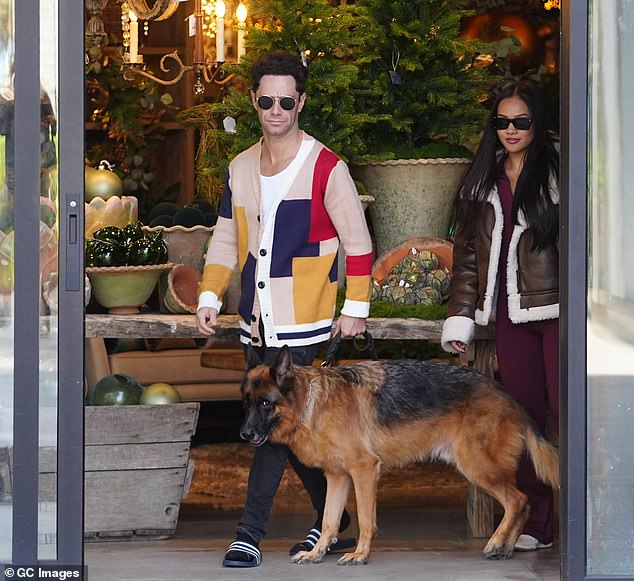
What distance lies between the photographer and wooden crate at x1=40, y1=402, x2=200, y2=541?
502 centimetres

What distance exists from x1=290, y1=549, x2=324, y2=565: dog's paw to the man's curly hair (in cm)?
165

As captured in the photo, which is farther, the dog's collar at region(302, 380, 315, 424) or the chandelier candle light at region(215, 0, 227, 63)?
the chandelier candle light at region(215, 0, 227, 63)

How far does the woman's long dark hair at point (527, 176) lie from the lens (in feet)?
15.4

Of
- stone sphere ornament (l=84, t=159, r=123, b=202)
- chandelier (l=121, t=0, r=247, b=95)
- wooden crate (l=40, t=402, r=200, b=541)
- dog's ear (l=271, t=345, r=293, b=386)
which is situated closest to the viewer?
dog's ear (l=271, t=345, r=293, b=386)

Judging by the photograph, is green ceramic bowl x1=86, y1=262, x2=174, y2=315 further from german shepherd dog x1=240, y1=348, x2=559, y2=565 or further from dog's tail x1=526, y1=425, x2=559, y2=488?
dog's tail x1=526, y1=425, x2=559, y2=488

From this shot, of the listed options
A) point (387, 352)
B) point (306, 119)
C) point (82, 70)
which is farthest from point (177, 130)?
point (82, 70)

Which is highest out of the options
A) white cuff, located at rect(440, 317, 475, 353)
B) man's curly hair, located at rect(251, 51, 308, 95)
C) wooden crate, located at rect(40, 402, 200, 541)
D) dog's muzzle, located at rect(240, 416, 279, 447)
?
man's curly hair, located at rect(251, 51, 308, 95)

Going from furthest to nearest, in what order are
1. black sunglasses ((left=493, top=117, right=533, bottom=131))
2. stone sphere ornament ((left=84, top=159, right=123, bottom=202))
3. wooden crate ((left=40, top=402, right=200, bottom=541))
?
stone sphere ornament ((left=84, top=159, right=123, bottom=202)) < wooden crate ((left=40, top=402, right=200, bottom=541)) < black sunglasses ((left=493, top=117, right=533, bottom=131))

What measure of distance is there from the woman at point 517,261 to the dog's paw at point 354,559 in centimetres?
67

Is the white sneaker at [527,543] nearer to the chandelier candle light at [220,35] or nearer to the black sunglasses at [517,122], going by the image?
the black sunglasses at [517,122]

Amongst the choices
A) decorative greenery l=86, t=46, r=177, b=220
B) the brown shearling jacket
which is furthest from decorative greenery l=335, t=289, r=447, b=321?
decorative greenery l=86, t=46, r=177, b=220

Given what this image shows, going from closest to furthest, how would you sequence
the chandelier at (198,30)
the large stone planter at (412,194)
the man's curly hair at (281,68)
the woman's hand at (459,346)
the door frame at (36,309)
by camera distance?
the door frame at (36,309) < the man's curly hair at (281,68) < the woman's hand at (459,346) < the large stone planter at (412,194) < the chandelier at (198,30)

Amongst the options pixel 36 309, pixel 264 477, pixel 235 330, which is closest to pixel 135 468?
pixel 235 330

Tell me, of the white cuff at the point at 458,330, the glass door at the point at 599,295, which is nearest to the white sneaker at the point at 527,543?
the white cuff at the point at 458,330
